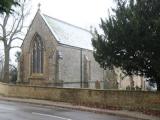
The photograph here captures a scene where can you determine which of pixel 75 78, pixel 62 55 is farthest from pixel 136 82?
pixel 62 55

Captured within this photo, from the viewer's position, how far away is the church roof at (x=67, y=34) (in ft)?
139

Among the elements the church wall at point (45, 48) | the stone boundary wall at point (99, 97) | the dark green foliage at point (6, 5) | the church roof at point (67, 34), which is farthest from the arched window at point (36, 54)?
the dark green foliage at point (6, 5)

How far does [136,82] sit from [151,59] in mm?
43795

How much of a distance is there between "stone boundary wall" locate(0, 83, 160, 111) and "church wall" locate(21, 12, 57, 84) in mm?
7813

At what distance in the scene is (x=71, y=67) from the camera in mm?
43156

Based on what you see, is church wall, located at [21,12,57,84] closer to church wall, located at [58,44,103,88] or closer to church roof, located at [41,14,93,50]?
church roof, located at [41,14,93,50]

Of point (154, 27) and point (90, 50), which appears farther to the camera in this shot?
point (90, 50)

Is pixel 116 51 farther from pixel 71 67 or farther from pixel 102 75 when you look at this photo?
pixel 102 75

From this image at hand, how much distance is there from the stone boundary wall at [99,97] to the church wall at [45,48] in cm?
781

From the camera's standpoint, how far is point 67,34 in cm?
4581

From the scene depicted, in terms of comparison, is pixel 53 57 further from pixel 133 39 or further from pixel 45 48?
pixel 133 39

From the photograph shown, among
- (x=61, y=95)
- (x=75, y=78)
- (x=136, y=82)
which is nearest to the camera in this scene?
(x=61, y=95)

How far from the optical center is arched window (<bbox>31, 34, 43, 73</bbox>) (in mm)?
42500

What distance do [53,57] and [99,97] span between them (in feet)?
52.9
